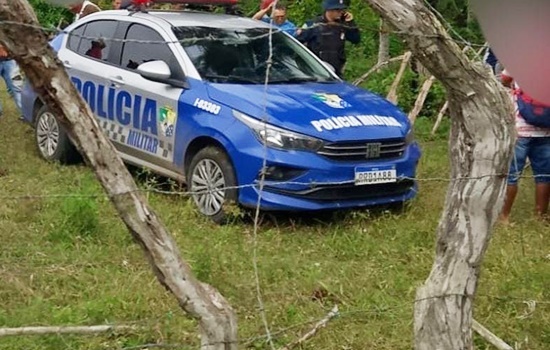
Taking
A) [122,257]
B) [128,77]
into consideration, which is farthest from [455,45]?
[128,77]

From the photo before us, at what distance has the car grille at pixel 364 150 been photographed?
6008 mm

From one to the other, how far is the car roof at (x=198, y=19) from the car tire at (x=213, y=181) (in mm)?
1281

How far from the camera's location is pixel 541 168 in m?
6.41

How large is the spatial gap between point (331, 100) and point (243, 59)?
2.80 feet

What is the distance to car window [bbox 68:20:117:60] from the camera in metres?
7.62

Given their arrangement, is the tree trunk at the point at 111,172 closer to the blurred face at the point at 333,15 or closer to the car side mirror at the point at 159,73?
the car side mirror at the point at 159,73

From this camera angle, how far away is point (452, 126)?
3109 millimetres

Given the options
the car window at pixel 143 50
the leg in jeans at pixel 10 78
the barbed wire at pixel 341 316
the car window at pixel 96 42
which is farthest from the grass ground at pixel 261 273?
the leg in jeans at pixel 10 78

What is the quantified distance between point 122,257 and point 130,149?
2059mm

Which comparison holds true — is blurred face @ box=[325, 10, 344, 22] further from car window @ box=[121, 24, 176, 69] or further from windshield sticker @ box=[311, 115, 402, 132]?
windshield sticker @ box=[311, 115, 402, 132]

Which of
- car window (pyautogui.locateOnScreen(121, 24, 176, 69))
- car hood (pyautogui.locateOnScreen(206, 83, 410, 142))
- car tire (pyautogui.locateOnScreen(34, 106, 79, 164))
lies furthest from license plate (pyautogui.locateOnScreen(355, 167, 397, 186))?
car tire (pyautogui.locateOnScreen(34, 106, 79, 164))

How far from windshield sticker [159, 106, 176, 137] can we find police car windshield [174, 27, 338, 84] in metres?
0.39

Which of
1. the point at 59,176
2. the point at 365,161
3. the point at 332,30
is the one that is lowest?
the point at 59,176

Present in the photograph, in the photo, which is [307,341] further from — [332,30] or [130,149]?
[332,30]
